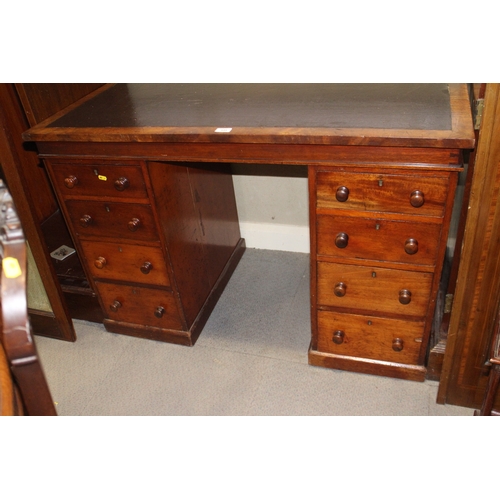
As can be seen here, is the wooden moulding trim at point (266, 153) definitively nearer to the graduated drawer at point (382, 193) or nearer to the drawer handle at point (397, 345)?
the graduated drawer at point (382, 193)

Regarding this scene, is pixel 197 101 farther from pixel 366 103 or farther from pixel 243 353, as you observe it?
pixel 243 353

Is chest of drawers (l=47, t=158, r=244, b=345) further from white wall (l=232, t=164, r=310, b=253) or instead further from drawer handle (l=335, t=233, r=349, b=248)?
drawer handle (l=335, t=233, r=349, b=248)

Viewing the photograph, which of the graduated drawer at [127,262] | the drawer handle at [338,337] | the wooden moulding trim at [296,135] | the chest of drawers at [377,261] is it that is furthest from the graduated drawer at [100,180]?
the drawer handle at [338,337]

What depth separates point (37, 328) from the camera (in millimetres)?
2285

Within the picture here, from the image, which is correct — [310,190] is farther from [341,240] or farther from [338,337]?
[338,337]

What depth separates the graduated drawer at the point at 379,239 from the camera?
5.08ft

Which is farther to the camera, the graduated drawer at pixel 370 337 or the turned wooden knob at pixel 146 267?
the turned wooden knob at pixel 146 267

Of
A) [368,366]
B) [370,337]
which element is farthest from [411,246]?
[368,366]

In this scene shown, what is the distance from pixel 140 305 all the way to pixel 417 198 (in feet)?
4.04

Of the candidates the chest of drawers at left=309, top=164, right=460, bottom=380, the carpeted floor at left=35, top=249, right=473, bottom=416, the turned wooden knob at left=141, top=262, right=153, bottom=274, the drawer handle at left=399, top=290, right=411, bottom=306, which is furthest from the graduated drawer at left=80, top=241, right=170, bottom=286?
the drawer handle at left=399, top=290, right=411, bottom=306

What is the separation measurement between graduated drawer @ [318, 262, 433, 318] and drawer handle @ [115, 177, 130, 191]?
727mm

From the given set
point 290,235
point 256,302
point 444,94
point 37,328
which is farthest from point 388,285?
point 37,328

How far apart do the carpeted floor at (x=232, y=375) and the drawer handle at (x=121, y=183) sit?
77 centimetres

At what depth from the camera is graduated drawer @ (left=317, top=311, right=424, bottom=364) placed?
1.80 meters
